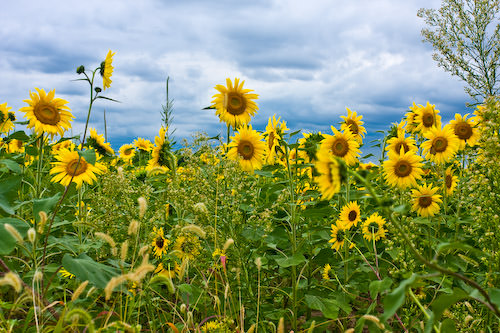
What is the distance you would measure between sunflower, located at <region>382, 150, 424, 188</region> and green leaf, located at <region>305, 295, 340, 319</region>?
1384mm

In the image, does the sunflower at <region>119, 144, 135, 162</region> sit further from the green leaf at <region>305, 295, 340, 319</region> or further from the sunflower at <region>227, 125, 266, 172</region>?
the green leaf at <region>305, 295, 340, 319</region>

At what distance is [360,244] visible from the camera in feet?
11.2

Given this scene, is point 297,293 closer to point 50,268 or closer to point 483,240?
point 483,240

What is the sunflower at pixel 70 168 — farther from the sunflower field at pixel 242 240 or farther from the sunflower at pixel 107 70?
the sunflower at pixel 107 70

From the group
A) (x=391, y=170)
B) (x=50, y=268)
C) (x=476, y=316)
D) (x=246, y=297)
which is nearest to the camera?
(x=476, y=316)

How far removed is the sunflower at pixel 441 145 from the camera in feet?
13.0

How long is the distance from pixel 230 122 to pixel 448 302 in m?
2.33

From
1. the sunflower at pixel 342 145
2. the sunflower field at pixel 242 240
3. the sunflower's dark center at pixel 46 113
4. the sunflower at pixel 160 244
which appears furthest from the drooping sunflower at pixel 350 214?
the sunflower's dark center at pixel 46 113

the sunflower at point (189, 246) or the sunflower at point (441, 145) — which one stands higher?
the sunflower at point (441, 145)

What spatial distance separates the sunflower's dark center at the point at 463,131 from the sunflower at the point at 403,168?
0.82 metres

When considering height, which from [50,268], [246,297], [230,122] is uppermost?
[230,122]

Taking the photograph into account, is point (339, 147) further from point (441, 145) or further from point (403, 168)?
point (441, 145)

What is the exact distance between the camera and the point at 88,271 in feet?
6.59

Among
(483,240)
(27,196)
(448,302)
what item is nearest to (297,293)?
(483,240)
